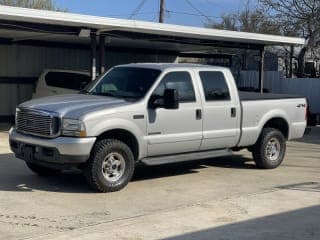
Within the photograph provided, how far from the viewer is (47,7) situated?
34906 mm

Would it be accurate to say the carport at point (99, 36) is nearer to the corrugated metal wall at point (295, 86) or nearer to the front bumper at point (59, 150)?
the corrugated metal wall at point (295, 86)


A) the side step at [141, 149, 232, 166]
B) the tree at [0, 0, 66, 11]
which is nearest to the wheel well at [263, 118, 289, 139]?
the side step at [141, 149, 232, 166]

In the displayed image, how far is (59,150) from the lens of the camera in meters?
8.16

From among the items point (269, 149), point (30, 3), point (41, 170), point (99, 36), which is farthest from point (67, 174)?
point (30, 3)

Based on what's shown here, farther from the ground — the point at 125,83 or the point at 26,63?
the point at 26,63

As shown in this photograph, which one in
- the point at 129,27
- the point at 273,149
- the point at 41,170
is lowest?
the point at 41,170

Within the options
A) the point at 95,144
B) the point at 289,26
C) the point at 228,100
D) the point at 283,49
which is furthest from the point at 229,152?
the point at 283,49

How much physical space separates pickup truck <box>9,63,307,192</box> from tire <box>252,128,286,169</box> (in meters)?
0.02

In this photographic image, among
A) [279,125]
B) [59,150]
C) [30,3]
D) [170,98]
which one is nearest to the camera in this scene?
[59,150]

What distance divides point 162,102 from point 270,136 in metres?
2.90

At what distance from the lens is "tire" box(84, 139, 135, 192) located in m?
8.41

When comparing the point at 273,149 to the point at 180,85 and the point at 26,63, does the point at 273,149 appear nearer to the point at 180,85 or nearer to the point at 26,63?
the point at 180,85

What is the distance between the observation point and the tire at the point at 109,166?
8406mm

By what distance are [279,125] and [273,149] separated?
569 millimetres
